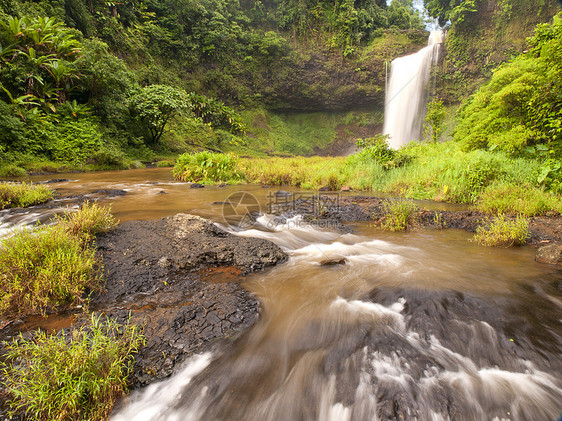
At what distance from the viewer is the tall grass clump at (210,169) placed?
1093cm

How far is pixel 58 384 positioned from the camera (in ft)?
A: 4.75

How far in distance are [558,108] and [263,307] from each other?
8.72m

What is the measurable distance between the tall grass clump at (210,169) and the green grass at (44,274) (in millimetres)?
8004

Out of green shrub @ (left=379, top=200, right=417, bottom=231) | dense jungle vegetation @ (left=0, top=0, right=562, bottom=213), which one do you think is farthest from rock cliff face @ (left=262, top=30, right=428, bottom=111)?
green shrub @ (left=379, top=200, right=417, bottom=231)

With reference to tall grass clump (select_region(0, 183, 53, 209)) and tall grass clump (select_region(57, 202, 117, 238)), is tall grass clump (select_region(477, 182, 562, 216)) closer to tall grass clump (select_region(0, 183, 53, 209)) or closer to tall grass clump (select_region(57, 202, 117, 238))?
tall grass clump (select_region(57, 202, 117, 238))

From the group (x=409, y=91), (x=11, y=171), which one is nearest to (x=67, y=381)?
(x=11, y=171)

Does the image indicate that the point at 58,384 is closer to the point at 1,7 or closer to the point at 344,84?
the point at 1,7

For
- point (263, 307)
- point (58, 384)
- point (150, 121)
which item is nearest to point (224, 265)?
point (263, 307)

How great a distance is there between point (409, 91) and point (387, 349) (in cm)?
3762

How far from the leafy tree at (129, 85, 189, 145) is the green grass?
728 inches

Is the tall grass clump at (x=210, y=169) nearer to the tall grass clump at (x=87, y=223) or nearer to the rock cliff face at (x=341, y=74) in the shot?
the tall grass clump at (x=87, y=223)

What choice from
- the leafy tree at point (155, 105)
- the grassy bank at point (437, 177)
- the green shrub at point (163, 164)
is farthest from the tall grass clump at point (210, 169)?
the leafy tree at point (155, 105)

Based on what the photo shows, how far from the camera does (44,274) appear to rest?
7.77ft

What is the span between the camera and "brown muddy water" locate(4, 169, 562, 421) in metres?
1.72
